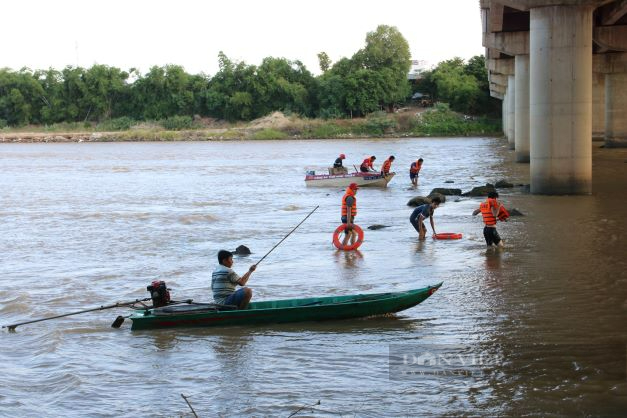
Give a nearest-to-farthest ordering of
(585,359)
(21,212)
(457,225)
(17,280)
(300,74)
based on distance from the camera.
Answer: (585,359) < (17,280) < (457,225) < (21,212) < (300,74)

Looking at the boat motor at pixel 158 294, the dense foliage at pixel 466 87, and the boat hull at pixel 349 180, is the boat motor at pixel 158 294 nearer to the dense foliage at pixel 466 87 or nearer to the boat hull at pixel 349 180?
the boat hull at pixel 349 180

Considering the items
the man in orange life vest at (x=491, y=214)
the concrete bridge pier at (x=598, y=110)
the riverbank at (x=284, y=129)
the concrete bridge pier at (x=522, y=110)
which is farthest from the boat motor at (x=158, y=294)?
the riverbank at (x=284, y=129)

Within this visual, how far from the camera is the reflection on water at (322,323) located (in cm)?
993

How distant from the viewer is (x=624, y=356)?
1067 centimetres

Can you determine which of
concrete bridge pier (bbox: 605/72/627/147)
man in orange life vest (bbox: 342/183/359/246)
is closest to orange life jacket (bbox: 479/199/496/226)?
man in orange life vest (bbox: 342/183/359/246)

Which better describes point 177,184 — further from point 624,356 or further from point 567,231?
point 624,356

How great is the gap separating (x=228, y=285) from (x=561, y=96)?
1742 cm

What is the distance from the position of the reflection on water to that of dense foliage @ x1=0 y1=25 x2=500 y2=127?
3374 inches

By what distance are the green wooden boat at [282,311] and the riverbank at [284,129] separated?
94.2 meters

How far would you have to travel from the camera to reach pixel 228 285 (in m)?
13.0

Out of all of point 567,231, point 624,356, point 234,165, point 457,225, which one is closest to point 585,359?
point 624,356

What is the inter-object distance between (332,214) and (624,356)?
17.7m

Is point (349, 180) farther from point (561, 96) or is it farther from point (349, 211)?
point (349, 211)

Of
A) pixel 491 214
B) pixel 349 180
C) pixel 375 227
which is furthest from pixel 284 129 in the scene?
pixel 491 214
